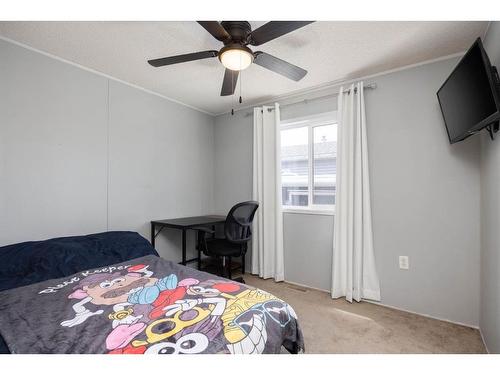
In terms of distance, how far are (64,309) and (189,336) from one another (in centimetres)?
72

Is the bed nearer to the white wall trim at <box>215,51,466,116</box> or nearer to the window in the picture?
the window

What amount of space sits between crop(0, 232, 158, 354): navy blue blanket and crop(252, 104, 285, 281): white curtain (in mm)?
1464

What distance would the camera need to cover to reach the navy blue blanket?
160 cm

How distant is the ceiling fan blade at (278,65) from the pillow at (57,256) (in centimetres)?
189

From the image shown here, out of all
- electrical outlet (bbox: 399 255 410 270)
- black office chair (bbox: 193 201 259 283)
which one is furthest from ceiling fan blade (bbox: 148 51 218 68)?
electrical outlet (bbox: 399 255 410 270)

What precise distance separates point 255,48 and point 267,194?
1688 mm

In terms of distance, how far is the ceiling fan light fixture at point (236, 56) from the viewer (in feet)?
4.98

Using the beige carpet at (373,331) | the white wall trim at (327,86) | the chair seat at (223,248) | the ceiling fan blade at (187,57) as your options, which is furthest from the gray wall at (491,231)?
the chair seat at (223,248)

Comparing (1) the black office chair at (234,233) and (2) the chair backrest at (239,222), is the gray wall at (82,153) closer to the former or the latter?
(1) the black office chair at (234,233)

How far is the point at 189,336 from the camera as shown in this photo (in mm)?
958

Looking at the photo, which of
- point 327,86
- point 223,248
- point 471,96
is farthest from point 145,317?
point 327,86

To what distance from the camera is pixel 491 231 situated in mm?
1672
